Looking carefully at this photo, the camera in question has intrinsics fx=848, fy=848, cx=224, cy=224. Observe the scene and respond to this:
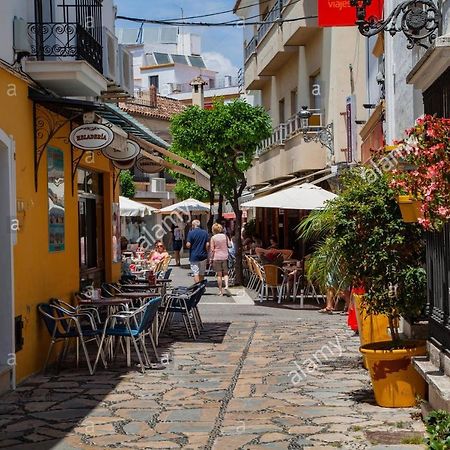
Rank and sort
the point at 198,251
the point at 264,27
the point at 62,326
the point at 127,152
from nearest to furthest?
the point at 62,326 → the point at 127,152 → the point at 198,251 → the point at 264,27

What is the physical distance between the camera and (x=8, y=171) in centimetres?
1002

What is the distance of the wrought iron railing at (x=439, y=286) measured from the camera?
7.76 metres

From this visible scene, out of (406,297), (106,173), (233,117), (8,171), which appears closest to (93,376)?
(8,171)

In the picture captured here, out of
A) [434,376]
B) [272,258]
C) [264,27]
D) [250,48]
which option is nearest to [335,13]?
[272,258]

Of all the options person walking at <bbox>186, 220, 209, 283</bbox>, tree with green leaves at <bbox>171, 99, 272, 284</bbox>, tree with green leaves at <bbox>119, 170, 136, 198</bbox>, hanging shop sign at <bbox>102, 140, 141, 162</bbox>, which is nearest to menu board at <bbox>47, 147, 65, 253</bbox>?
hanging shop sign at <bbox>102, 140, 141, 162</bbox>

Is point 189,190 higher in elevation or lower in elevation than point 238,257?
higher

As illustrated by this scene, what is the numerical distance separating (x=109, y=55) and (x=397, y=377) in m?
7.05

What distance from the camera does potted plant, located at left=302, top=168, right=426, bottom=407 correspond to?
8.68 m

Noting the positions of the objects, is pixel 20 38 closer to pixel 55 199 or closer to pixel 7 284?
pixel 55 199

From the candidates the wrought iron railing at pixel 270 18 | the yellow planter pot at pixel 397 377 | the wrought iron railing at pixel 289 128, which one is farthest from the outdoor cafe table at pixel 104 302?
the wrought iron railing at pixel 270 18

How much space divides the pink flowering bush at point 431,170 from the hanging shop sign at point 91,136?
5394 mm

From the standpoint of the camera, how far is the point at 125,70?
48.9 feet

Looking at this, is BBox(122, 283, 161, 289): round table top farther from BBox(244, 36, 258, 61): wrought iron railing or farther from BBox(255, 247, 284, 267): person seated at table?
BBox(244, 36, 258, 61): wrought iron railing

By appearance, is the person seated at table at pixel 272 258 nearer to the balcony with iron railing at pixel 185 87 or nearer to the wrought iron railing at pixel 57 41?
the wrought iron railing at pixel 57 41
